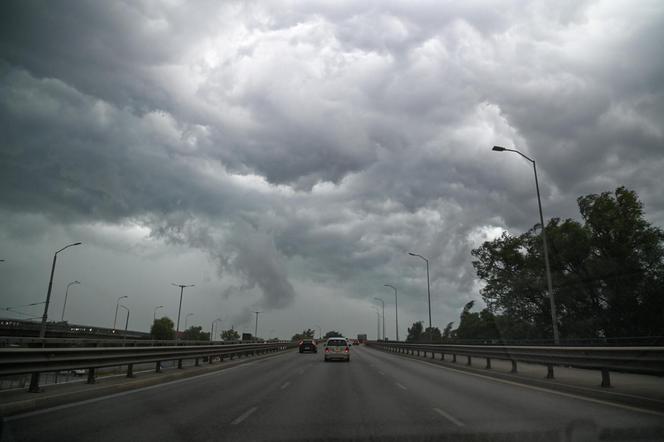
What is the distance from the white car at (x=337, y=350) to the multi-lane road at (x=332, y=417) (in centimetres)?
1842

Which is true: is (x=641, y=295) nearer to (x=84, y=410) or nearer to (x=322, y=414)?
(x=322, y=414)

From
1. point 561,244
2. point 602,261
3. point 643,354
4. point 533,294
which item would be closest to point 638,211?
point 602,261

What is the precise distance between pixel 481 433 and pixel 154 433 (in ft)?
17.3

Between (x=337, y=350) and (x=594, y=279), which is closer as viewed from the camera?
(x=337, y=350)

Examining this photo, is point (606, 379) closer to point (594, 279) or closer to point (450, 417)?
point (450, 417)

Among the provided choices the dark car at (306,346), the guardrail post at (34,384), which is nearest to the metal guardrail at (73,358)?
the guardrail post at (34,384)

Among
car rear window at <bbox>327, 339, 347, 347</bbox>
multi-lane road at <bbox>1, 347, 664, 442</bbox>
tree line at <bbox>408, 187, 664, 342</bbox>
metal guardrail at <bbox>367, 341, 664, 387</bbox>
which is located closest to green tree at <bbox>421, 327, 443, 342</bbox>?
tree line at <bbox>408, 187, 664, 342</bbox>

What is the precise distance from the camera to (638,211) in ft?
121

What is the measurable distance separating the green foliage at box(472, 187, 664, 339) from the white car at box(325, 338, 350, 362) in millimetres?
22648

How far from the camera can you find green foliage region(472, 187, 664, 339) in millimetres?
35125

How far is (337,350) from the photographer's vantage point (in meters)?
31.1

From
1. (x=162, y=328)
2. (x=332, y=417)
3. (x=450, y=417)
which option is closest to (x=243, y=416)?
(x=332, y=417)

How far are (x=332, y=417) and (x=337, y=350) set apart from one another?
23.0m

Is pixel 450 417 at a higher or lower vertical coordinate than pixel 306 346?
lower
